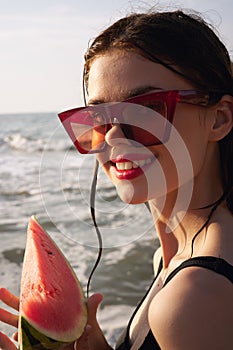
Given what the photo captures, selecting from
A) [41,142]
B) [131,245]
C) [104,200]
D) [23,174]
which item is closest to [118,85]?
[131,245]

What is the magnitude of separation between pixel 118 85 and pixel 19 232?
6.06m

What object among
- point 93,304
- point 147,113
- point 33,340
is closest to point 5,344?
point 33,340

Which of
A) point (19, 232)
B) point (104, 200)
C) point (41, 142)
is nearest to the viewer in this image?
point (19, 232)

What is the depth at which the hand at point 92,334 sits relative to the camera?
2195mm

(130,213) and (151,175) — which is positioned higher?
(151,175)

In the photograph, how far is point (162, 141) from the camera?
2070 millimetres

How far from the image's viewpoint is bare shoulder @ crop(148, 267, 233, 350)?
5.65 ft

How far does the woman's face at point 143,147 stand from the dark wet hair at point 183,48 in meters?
0.04

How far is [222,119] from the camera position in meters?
2.21

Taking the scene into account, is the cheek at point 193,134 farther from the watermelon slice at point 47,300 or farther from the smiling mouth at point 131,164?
the watermelon slice at point 47,300

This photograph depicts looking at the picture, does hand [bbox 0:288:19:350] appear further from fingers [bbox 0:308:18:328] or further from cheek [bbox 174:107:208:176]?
cheek [bbox 174:107:208:176]

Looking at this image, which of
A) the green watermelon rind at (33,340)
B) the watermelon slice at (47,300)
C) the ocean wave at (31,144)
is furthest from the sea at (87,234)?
the ocean wave at (31,144)

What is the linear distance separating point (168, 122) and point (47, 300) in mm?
906

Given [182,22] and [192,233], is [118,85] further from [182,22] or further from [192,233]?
[192,233]
